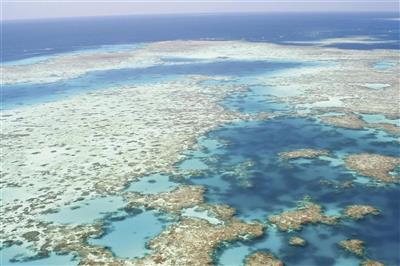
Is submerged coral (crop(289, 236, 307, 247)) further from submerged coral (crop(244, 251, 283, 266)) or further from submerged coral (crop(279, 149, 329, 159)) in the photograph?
submerged coral (crop(279, 149, 329, 159))

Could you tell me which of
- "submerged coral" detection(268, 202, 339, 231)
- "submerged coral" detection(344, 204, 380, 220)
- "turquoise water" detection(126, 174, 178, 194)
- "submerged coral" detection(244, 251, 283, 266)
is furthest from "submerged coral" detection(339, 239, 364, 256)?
"turquoise water" detection(126, 174, 178, 194)

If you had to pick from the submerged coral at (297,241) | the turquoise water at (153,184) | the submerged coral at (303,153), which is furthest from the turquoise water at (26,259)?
the submerged coral at (303,153)

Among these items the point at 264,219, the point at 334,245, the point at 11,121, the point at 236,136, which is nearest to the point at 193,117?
the point at 236,136

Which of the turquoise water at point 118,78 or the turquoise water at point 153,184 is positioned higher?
the turquoise water at point 118,78

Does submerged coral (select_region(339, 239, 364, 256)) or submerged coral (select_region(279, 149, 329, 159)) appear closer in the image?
submerged coral (select_region(339, 239, 364, 256))

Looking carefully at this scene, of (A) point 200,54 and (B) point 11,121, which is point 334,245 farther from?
(A) point 200,54

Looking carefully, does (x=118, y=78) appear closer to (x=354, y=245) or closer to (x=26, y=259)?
(x=26, y=259)

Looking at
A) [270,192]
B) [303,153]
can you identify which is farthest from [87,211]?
[303,153]

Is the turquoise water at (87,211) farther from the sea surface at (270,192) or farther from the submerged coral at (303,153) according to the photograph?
the submerged coral at (303,153)
